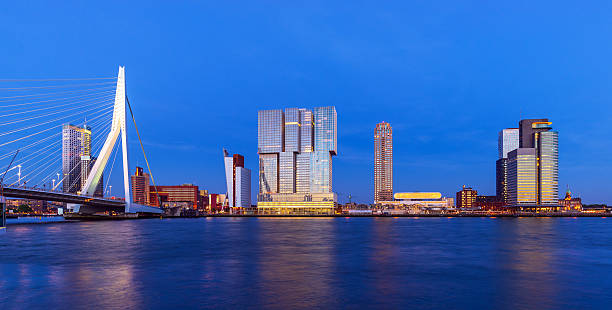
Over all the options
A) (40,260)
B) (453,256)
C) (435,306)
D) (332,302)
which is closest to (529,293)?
(435,306)

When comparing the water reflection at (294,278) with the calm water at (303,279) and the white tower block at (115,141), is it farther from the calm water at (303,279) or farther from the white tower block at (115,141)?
the white tower block at (115,141)

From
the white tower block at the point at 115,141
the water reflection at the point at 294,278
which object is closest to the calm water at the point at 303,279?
the water reflection at the point at 294,278

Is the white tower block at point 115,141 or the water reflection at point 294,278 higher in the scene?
the white tower block at point 115,141

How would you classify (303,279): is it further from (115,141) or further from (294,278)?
(115,141)

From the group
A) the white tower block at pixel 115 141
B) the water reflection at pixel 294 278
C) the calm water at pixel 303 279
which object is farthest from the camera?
the white tower block at pixel 115 141

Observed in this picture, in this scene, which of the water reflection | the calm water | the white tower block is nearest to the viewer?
the calm water

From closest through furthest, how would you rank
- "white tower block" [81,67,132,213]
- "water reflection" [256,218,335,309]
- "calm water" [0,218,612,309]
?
"calm water" [0,218,612,309]
"water reflection" [256,218,335,309]
"white tower block" [81,67,132,213]

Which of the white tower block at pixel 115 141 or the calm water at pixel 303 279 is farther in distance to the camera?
the white tower block at pixel 115 141

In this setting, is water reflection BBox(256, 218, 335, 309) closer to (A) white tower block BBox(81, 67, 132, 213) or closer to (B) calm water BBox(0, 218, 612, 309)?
(B) calm water BBox(0, 218, 612, 309)

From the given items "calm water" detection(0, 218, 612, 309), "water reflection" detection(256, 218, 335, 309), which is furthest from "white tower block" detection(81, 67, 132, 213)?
"water reflection" detection(256, 218, 335, 309)

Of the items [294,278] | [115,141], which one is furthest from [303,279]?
[115,141]

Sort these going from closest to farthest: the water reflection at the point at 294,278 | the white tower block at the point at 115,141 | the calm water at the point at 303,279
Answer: the calm water at the point at 303,279
the water reflection at the point at 294,278
the white tower block at the point at 115,141

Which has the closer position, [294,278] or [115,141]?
[294,278]

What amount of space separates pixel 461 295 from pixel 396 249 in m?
25.6
